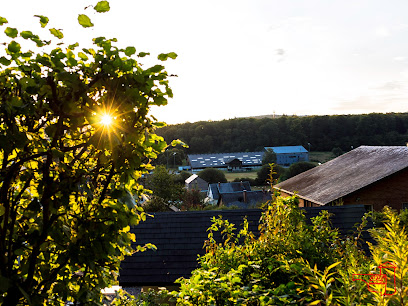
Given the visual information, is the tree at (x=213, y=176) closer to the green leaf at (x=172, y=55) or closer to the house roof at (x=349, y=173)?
the house roof at (x=349, y=173)

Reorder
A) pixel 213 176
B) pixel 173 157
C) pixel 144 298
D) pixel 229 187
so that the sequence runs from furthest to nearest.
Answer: pixel 173 157 → pixel 213 176 → pixel 229 187 → pixel 144 298

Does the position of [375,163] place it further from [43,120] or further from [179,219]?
[43,120]

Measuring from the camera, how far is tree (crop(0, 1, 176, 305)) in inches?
83.4

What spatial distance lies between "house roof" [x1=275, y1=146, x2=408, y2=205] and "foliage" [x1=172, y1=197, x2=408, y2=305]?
49.2 feet

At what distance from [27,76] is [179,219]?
928cm

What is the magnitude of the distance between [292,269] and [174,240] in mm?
7969

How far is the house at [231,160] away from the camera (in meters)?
70.7

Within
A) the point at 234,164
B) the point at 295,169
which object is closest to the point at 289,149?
the point at 234,164

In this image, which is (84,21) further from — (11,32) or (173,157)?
(173,157)

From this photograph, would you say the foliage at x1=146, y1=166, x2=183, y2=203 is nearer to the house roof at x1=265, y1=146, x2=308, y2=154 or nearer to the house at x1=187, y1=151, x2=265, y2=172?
the house at x1=187, y1=151, x2=265, y2=172

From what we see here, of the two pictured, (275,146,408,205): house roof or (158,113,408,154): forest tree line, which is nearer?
(275,146,408,205): house roof

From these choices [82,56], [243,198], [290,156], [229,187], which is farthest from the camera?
[290,156]

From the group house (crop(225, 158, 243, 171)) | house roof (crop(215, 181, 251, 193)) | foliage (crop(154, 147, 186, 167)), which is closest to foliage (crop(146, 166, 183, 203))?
house roof (crop(215, 181, 251, 193))

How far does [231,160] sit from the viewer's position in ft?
238
